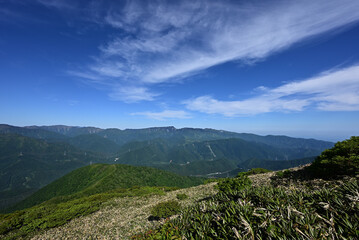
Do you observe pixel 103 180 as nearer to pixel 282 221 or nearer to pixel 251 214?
pixel 251 214

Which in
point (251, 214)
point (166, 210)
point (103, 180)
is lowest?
point (103, 180)

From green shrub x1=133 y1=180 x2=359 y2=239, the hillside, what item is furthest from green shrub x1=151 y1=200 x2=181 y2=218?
green shrub x1=133 y1=180 x2=359 y2=239

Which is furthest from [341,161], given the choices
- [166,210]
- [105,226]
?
[105,226]

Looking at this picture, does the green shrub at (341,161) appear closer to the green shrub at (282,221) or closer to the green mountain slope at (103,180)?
the green shrub at (282,221)

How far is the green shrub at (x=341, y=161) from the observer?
65.7 feet

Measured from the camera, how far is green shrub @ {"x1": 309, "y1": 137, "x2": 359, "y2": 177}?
20016 millimetres

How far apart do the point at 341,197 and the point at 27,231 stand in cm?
4570

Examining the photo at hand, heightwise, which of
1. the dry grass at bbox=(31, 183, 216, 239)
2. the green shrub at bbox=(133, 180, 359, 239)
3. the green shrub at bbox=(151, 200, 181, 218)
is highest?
the green shrub at bbox=(133, 180, 359, 239)

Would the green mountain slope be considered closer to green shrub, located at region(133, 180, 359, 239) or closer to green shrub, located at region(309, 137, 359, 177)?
green shrub, located at region(309, 137, 359, 177)

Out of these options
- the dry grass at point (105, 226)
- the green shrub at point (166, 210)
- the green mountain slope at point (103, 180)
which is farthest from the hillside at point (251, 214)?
the green mountain slope at point (103, 180)

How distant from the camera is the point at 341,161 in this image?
20609mm

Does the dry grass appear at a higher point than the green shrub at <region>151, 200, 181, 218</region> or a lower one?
lower

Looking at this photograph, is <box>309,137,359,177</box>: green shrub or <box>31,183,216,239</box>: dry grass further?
<box>31,183,216,239</box>: dry grass

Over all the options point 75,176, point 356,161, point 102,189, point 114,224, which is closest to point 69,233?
point 114,224
